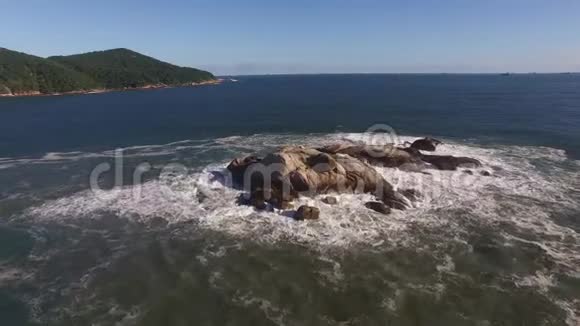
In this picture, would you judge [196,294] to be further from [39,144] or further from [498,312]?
[39,144]

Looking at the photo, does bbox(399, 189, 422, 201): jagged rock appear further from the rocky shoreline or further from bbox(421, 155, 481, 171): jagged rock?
bbox(421, 155, 481, 171): jagged rock

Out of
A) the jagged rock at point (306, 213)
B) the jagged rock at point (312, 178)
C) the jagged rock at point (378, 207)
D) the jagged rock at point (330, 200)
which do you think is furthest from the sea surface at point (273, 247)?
the jagged rock at point (312, 178)

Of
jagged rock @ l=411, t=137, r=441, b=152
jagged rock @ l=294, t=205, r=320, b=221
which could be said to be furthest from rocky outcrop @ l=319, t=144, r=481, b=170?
jagged rock @ l=294, t=205, r=320, b=221

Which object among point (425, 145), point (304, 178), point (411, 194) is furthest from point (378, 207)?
point (425, 145)

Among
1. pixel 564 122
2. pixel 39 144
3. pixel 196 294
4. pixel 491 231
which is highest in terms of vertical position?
pixel 564 122

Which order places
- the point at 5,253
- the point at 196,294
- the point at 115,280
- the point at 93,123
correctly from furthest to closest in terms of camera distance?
the point at 93,123, the point at 5,253, the point at 115,280, the point at 196,294

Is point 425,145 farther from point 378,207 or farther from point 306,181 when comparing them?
point 306,181

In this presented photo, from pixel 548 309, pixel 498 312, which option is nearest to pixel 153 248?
pixel 498 312
